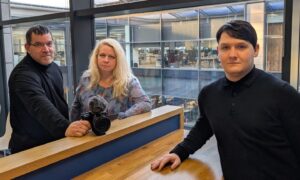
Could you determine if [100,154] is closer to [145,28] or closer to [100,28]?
[145,28]

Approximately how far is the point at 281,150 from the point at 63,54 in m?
2.96

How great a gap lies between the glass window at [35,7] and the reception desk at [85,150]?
186 cm

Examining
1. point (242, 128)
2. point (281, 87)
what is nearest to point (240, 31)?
point (281, 87)

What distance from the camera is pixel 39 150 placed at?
1.45 m

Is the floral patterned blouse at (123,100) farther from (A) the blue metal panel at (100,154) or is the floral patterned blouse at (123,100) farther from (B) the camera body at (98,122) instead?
(B) the camera body at (98,122)

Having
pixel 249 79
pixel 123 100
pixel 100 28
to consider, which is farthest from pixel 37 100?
pixel 100 28

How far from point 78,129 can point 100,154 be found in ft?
0.61

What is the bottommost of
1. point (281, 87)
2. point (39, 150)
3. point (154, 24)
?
point (39, 150)

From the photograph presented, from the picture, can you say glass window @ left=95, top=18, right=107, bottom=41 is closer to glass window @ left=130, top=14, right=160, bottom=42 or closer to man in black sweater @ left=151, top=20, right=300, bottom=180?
glass window @ left=130, top=14, right=160, bottom=42

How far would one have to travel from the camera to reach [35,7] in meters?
3.89

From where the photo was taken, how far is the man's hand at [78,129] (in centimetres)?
166

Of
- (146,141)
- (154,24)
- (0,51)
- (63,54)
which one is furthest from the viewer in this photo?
(0,51)

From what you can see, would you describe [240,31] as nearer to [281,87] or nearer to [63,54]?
[281,87]

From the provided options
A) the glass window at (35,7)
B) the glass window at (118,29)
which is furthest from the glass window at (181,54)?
the glass window at (35,7)
